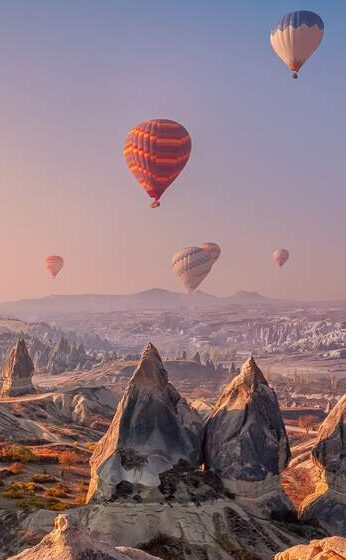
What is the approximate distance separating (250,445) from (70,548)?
22179mm

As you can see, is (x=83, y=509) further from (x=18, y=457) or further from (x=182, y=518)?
(x=18, y=457)

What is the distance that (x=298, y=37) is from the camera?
88.4 metres

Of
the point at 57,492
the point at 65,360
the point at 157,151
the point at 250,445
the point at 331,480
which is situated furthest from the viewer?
the point at 65,360

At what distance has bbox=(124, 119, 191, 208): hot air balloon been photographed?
79994 millimetres

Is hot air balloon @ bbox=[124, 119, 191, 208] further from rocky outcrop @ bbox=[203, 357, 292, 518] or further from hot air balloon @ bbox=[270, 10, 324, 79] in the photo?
rocky outcrop @ bbox=[203, 357, 292, 518]

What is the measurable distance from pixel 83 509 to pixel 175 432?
22.3ft

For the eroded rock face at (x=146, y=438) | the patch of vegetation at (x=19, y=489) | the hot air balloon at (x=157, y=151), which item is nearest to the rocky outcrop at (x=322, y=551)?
the eroded rock face at (x=146, y=438)

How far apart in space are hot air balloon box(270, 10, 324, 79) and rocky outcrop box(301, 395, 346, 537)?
72.2 meters

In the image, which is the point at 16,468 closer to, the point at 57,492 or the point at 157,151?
the point at 57,492

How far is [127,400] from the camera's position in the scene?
32156 millimetres

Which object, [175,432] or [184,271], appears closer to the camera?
[175,432]

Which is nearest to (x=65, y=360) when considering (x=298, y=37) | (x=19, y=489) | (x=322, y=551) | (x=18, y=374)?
(x=18, y=374)

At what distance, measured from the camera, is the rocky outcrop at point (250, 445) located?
30.9 meters

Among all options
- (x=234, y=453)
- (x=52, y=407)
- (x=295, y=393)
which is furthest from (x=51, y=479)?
(x=295, y=393)
